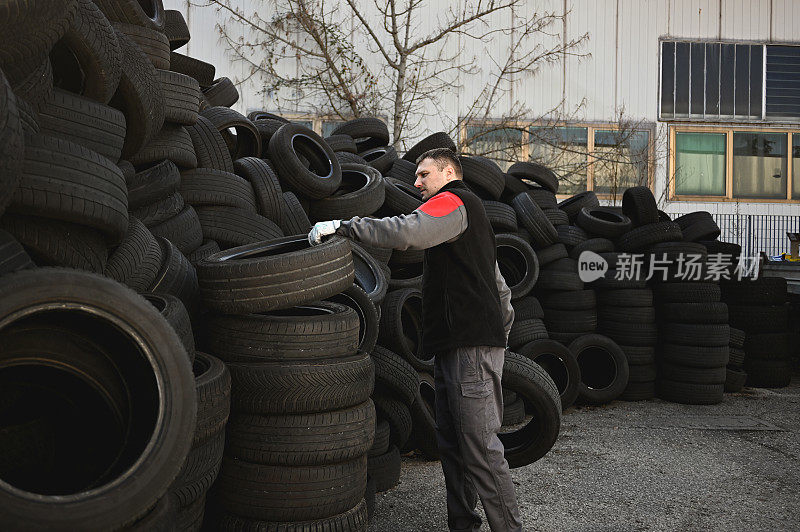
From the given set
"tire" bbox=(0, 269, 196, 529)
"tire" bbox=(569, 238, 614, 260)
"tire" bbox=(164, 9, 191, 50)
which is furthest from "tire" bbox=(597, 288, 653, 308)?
"tire" bbox=(0, 269, 196, 529)

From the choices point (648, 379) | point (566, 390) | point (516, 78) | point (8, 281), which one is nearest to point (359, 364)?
point (8, 281)

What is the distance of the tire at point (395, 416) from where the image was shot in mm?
5258

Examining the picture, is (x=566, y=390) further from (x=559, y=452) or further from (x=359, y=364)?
(x=359, y=364)

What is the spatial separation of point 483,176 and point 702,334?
319 cm

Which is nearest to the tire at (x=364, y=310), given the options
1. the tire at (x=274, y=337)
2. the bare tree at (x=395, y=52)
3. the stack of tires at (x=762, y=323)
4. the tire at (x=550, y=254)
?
the tire at (x=274, y=337)

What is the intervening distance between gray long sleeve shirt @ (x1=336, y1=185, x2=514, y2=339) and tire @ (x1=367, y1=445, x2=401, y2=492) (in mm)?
1952

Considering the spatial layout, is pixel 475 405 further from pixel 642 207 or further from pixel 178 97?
pixel 642 207

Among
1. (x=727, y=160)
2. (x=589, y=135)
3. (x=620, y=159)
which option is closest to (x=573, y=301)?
(x=589, y=135)

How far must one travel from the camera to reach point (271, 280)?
3814mm

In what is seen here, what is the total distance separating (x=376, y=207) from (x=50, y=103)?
369 centimetres

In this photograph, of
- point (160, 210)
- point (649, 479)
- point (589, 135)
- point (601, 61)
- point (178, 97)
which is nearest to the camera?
point (160, 210)

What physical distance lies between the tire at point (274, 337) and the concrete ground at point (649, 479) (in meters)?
1.34

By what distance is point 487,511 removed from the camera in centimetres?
381

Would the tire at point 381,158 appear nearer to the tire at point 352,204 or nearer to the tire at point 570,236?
the tire at point 352,204
